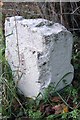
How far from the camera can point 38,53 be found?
3.21m

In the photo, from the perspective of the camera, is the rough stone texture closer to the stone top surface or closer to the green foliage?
the stone top surface

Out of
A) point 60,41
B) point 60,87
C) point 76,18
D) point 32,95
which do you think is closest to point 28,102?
→ point 32,95

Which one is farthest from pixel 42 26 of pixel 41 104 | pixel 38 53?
pixel 41 104

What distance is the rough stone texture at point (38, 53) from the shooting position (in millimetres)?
3189

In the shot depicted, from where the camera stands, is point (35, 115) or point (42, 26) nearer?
point (35, 115)

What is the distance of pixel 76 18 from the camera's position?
14.0 feet

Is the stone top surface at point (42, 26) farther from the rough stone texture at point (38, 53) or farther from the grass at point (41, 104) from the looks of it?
the grass at point (41, 104)

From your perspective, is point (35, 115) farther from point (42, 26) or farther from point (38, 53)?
point (42, 26)

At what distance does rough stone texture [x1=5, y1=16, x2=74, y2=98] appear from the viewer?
10.5ft

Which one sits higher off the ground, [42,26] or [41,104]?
[42,26]

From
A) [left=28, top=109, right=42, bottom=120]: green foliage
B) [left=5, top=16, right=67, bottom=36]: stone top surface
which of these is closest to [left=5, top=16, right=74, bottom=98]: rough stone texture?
[left=5, top=16, right=67, bottom=36]: stone top surface

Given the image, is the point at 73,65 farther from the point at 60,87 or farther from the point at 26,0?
the point at 26,0

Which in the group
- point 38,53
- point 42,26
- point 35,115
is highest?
point 42,26

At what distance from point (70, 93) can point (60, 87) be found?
113mm
